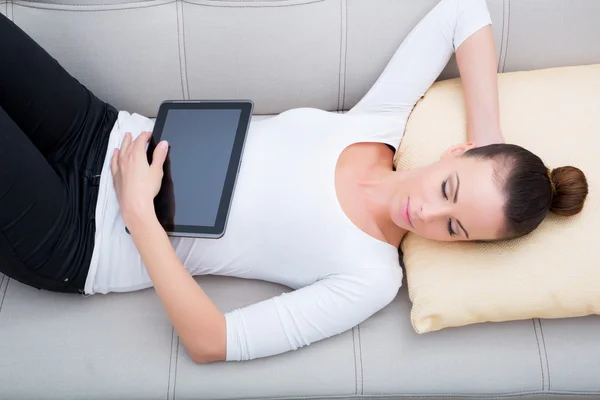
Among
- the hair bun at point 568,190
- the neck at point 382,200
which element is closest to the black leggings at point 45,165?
the neck at point 382,200

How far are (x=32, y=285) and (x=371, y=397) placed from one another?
791 millimetres

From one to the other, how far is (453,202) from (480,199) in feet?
0.18

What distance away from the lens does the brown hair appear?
→ 3.58ft

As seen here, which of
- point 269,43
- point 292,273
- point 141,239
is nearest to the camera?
Result: point 141,239

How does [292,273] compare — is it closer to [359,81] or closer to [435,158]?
[435,158]

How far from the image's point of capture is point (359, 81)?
145cm

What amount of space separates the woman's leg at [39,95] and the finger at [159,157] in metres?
0.23

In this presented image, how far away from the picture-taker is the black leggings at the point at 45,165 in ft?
3.56

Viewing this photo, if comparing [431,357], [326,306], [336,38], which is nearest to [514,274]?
[431,357]

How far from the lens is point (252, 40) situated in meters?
1.38

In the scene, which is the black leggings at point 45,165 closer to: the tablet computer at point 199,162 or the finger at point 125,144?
the finger at point 125,144

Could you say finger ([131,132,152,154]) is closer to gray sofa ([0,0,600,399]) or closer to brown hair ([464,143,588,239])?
gray sofa ([0,0,600,399])

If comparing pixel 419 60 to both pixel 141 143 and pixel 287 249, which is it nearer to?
pixel 287 249

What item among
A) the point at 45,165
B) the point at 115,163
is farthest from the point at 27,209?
the point at 115,163
